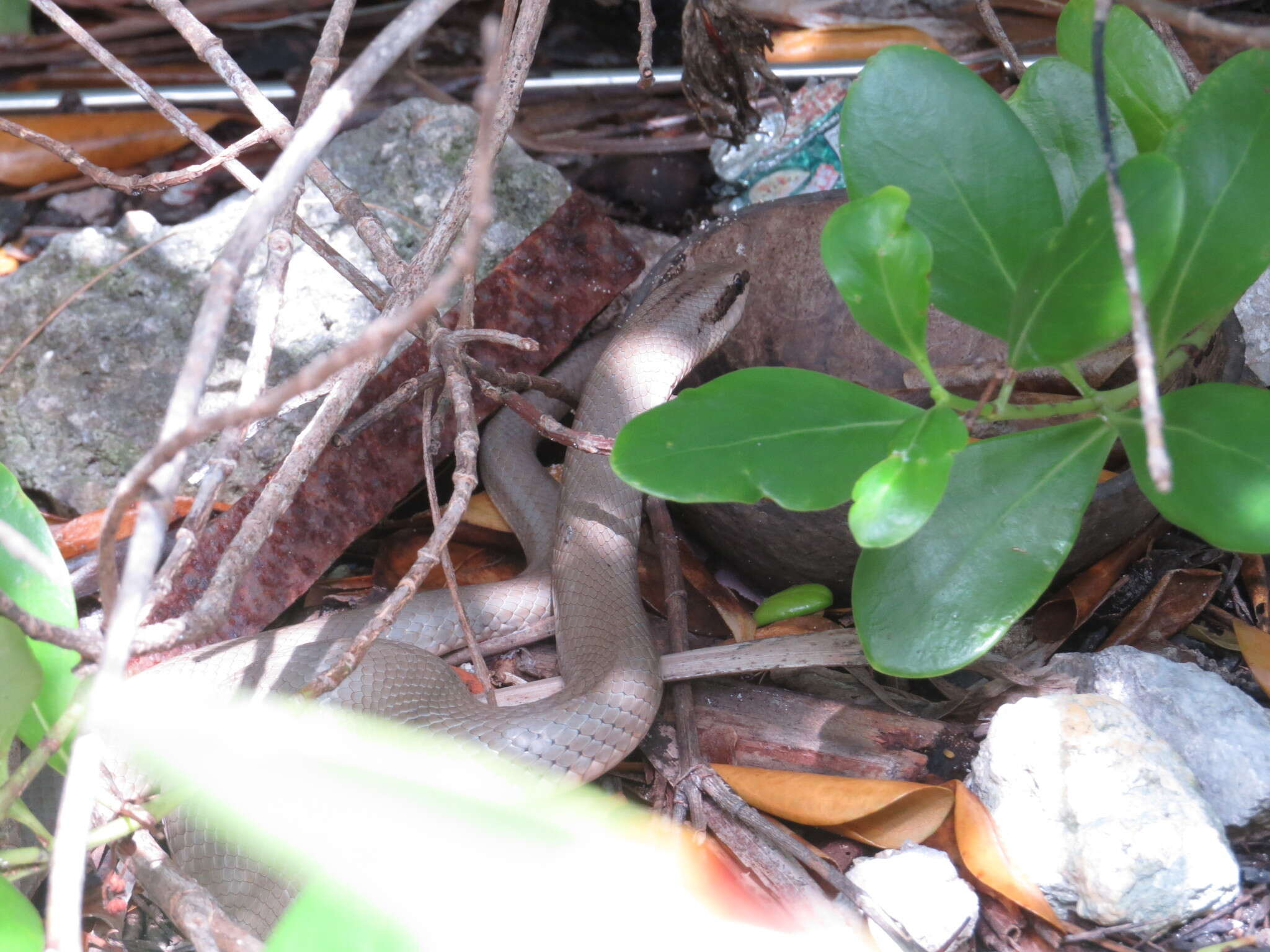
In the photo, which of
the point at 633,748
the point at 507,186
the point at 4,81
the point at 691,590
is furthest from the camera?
the point at 4,81

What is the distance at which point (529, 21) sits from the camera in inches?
59.2

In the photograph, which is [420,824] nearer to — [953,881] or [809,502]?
[809,502]

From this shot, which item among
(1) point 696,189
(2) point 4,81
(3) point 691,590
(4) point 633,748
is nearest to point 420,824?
(4) point 633,748

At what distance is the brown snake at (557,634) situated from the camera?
4.83 feet

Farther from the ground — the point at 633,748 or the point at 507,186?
the point at 507,186

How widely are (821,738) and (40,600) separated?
3.39 feet

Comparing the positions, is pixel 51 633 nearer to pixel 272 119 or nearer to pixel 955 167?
pixel 272 119

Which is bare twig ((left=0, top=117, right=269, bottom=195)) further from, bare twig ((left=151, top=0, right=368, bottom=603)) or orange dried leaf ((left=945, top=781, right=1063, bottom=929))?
orange dried leaf ((left=945, top=781, right=1063, bottom=929))

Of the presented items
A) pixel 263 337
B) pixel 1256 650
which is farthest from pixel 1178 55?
pixel 263 337

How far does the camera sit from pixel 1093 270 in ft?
3.11

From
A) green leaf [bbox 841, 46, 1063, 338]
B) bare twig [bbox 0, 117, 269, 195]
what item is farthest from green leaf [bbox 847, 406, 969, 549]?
bare twig [bbox 0, 117, 269, 195]

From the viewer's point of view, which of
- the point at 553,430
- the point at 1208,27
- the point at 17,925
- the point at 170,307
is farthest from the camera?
the point at 170,307

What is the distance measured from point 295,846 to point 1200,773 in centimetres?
112

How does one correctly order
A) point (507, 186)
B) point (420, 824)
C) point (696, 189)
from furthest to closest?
point (696, 189), point (507, 186), point (420, 824)
